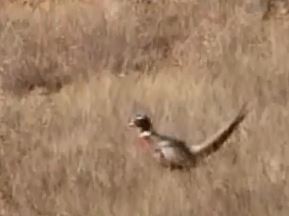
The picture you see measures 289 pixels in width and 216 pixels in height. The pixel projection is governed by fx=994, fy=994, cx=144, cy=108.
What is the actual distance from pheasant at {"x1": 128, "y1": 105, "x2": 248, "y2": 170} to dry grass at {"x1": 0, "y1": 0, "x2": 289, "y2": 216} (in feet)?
0.08

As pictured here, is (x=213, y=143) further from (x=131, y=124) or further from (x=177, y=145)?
(x=131, y=124)

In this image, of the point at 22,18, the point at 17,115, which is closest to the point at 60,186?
→ the point at 17,115

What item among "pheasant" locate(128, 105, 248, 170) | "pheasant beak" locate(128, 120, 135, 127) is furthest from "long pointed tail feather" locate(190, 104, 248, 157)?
"pheasant beak" locate(128, 120, 135, 127)

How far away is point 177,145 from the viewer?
233 centimetres

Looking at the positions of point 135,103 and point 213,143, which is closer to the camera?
point 213,143

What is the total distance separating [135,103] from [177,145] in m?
0.20

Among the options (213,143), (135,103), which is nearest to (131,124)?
(135,103)

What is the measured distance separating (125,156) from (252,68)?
0.43m

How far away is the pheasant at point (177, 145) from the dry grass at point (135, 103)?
0.02 m

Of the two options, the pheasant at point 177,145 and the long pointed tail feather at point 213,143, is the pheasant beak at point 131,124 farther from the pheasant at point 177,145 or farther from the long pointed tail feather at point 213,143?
the long pointed tail feather at point 213,143

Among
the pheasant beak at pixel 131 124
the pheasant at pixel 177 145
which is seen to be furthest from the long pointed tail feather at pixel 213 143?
the pheasant beak at pixel 131 124

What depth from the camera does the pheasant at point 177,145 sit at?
7.58 ft

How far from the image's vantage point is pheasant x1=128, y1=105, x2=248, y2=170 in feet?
7.58

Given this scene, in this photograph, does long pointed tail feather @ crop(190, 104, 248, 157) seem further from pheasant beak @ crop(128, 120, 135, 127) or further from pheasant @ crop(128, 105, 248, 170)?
pheasant beak @ crop(128, 120, 135, 127)
